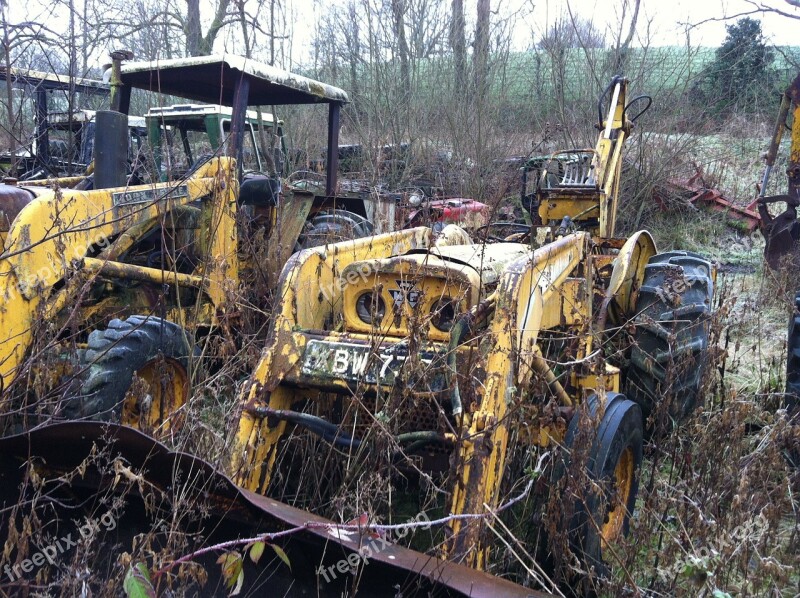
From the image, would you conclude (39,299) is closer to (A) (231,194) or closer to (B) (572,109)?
(A) (231,194)

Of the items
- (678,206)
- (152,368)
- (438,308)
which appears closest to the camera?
(438,308)

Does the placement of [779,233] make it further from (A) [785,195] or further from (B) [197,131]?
(B) [197,131]

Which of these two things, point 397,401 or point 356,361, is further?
point 356,361

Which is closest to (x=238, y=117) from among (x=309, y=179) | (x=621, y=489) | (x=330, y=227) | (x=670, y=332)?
(x=330, y=227)

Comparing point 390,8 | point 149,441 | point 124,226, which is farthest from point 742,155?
point 149,441

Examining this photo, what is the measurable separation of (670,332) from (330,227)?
3.24 m

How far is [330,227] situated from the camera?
632 centimetres

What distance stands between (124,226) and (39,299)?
31.9 inches

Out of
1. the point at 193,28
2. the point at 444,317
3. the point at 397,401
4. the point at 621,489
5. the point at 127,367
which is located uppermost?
the point at 193,28

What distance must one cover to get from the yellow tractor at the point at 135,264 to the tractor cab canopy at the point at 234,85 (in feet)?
0.05

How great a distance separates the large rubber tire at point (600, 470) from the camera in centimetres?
277

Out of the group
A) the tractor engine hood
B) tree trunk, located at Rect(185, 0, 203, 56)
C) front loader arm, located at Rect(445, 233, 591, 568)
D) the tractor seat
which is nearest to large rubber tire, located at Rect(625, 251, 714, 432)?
front loader arm, located at Rect(445, 233, 591, 568)

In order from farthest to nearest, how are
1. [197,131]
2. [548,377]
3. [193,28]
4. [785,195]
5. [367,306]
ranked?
[193,28], [197,131], [785,195], [367,306], [548,377]

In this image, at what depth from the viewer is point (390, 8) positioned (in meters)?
14.2
